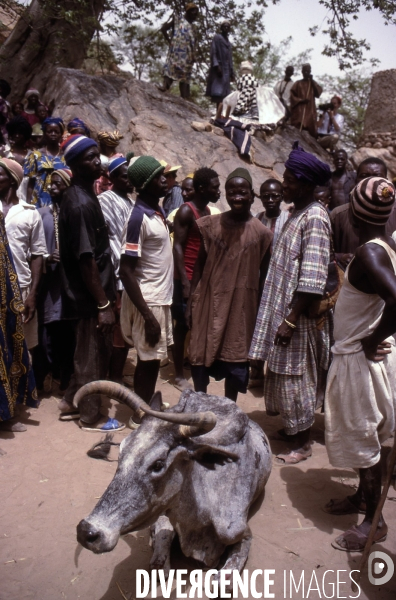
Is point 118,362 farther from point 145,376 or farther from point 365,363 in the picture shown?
Result: point 365,363

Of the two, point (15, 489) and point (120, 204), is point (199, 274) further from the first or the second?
point (15, 489)

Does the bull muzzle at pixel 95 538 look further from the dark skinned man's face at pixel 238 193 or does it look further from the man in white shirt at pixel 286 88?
the man in white shirt at pixel 286 88

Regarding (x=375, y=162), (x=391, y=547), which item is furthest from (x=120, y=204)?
(x=391, y=547)

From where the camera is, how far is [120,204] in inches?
210

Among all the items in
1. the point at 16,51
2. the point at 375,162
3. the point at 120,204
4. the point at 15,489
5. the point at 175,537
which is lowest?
the point at 15,489

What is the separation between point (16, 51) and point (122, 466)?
14.8 meters

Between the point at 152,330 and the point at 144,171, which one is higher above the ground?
the point at 144,171

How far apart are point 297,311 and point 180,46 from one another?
9.45 meters

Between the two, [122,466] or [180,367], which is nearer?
[122,466]

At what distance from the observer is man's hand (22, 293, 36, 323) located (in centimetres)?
493

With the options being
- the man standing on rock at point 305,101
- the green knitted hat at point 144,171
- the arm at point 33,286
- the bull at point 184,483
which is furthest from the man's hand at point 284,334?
the man standing on rock at point 305,101

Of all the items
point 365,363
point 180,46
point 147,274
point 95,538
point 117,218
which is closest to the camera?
point 95,538

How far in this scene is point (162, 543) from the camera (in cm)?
297

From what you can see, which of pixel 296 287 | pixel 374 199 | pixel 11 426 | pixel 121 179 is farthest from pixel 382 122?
pixel 11 426
